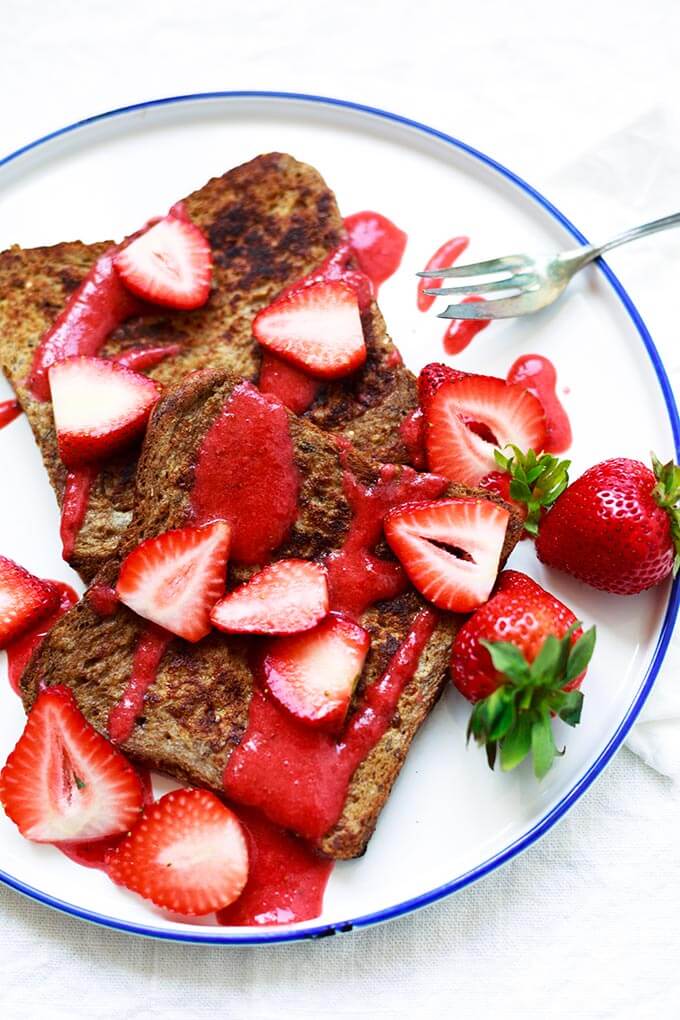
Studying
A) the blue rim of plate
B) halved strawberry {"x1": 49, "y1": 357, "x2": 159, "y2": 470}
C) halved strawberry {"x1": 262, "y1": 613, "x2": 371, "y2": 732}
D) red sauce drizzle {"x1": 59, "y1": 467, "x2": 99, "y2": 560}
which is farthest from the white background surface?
halved strawberry {"x1": 49, "y1": 357, "x2": 159, "y2": 470}

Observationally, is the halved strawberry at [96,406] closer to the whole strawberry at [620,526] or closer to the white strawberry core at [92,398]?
the white strawberry core at [92,398]

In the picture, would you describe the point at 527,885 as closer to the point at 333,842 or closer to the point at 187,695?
the point at 333,842

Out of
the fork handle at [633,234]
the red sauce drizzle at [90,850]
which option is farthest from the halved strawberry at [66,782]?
the fork handle at [633,234]

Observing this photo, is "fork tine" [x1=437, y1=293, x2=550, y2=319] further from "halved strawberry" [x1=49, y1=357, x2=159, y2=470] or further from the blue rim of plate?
"halved strawberry" [x1=49, y1=357, x2=159, y2=470]

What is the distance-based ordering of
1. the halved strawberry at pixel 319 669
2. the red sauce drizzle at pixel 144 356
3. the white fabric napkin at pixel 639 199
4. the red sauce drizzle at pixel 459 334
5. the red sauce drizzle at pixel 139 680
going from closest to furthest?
the halved strawberry at pixel 319 669, the red sauce drizzle at pixel 139 680, the red sauce drizzle at pixel 144 356, the red sauce drizzle at pixel 459 334, the white fabric napkin at pixel 639 199

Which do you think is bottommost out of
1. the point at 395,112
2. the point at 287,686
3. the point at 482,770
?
the point at 482,770

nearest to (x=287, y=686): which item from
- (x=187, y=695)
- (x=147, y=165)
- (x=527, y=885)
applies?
(x=187, y=695)
